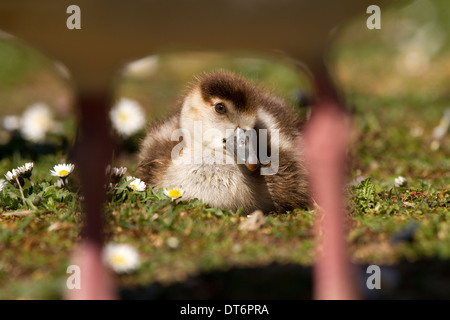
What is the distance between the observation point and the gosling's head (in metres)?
2.95

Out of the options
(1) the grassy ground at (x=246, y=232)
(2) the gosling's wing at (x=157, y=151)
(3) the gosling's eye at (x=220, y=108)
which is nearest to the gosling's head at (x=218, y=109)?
(3) the gosling's eye at (x=220, y=108)

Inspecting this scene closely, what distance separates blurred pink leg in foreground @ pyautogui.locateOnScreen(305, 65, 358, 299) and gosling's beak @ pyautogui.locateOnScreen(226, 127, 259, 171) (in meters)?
0.99

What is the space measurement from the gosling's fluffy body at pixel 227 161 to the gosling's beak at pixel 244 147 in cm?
6

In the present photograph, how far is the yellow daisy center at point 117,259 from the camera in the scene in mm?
1899

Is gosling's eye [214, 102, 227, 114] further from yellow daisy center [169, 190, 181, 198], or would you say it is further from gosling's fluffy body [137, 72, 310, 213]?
yellow daisy center [169, 190, 181, 198]

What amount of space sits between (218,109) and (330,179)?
1.34 meters

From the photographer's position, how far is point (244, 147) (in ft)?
9.42

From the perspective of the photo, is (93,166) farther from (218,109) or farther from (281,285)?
(218,109)

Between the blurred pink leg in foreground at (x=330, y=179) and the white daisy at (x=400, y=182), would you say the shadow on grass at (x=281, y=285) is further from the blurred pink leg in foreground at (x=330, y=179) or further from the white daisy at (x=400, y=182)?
the white daisy at (x=400, y=182)

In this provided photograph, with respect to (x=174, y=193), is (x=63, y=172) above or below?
above

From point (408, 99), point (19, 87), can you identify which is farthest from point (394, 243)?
point (19, 87)

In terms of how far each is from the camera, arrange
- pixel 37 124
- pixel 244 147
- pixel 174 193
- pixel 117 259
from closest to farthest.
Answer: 1. pixel 117 259
2. pixel 174 193
3. pixel 244 147
4. pixel 37 124

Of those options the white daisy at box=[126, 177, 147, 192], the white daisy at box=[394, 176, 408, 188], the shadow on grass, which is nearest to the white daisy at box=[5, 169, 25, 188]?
the white daisy at box=[126, 177, 147, 192]

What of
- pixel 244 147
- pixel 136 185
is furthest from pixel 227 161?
pixel 136 185
